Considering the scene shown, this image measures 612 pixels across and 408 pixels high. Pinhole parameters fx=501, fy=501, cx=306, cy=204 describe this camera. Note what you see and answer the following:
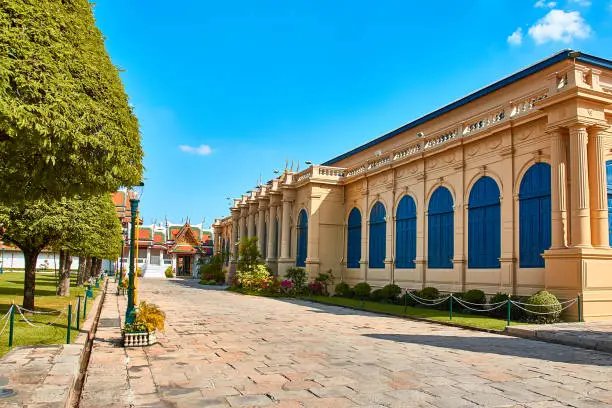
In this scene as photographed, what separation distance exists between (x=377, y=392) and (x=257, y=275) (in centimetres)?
2775

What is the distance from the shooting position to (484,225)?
67.6ft

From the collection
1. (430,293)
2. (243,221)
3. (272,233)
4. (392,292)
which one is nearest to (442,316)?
(430,293)

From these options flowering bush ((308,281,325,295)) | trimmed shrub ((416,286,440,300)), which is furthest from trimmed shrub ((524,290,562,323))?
flowering bush ((308,281,325,295))

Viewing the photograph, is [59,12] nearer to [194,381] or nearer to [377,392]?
[194,381]

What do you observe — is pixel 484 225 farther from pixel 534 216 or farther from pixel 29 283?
pixel 29 283

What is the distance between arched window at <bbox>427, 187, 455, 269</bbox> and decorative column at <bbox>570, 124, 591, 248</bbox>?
6582 mm

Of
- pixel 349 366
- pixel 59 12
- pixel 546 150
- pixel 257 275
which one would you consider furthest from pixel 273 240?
pixel 59 12

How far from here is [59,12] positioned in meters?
6.99

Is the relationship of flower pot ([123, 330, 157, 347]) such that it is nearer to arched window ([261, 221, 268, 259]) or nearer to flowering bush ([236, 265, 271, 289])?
flowering bush ([236, 265, 271, 289])

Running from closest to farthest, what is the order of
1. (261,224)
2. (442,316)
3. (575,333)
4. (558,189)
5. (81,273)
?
1. (575,333)
2. (558,189)
3. (442,316)
4. (81,273)
5. (261,224)

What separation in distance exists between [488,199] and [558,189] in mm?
3914

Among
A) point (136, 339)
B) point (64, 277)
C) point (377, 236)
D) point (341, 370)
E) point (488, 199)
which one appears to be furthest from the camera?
point (377, 236)

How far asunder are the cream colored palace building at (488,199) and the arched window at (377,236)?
109 mm

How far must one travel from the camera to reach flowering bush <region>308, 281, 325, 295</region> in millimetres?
30344
